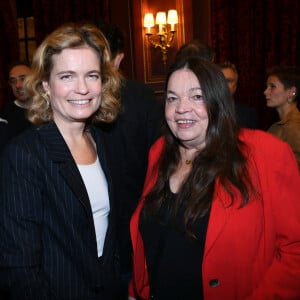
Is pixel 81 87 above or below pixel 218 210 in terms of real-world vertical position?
above

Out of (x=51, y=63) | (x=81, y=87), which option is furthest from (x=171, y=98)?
(x=51, y=63)

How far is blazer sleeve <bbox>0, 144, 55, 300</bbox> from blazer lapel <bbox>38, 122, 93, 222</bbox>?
0.12m

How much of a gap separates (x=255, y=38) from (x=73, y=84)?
18.0ft

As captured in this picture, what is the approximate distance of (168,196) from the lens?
1725 mm

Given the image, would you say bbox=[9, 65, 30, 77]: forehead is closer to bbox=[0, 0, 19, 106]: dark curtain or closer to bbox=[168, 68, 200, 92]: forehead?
bbox=[0, 0, 19, 106]: dark curtain

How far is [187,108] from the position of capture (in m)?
1.67

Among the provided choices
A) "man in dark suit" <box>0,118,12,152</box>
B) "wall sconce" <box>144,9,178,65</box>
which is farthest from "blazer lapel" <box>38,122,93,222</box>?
"wall sconce" <box>144,9,178,65</box>

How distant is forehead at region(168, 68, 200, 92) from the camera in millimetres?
1675

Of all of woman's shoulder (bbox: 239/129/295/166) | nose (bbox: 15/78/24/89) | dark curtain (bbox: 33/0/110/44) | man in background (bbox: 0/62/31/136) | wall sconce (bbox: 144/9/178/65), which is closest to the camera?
woman's shoulder (bbox: 239/129/295/166)

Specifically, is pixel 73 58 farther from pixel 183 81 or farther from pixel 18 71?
pixel 18 71

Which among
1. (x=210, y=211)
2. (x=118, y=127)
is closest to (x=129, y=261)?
(x=118, y=127)

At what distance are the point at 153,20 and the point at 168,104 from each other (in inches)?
197

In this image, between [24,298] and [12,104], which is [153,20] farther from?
[24,298]

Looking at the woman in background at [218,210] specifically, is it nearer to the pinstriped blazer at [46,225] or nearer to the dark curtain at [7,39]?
the pinstriped blazer at [46,225]
